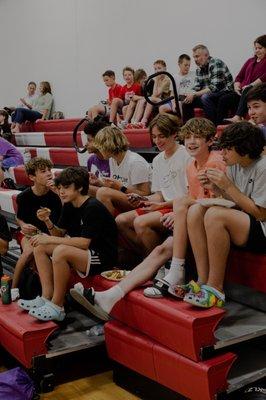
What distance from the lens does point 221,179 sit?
2598 mm

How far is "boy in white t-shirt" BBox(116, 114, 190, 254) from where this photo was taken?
3193 mm

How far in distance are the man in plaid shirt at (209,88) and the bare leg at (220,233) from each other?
8.37ft

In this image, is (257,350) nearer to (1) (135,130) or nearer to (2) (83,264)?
(2) (83,264)

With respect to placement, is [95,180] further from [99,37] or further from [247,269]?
[99,37]

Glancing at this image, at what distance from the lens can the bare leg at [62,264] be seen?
3.06 metres

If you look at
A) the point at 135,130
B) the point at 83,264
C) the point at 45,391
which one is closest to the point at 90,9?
the point at 135,130

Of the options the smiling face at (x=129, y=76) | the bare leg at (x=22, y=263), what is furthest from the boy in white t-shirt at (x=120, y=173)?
the smiling face at (x=129, y=76)

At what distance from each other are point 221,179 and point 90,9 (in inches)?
263

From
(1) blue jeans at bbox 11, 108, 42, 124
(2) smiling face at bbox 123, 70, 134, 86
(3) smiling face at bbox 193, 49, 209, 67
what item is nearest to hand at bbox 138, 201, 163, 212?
(3) smiling face at bbox 193, 49, 209, 67

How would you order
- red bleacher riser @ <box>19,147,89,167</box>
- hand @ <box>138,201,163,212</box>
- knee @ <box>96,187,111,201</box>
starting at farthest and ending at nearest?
red bleacher riser @ <box>19,147,89,167</box> → knee @ <box>96,187,111,201</box> → hand @ <box>138,201,163,212</box>

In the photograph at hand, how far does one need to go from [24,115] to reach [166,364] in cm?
698

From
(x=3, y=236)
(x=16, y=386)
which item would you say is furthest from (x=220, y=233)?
(x=3, y=236)

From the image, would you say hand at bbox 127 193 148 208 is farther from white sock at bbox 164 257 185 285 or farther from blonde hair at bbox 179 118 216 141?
white sock at bbox 164 257 185 285

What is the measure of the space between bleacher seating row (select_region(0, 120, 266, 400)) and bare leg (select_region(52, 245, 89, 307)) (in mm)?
173
